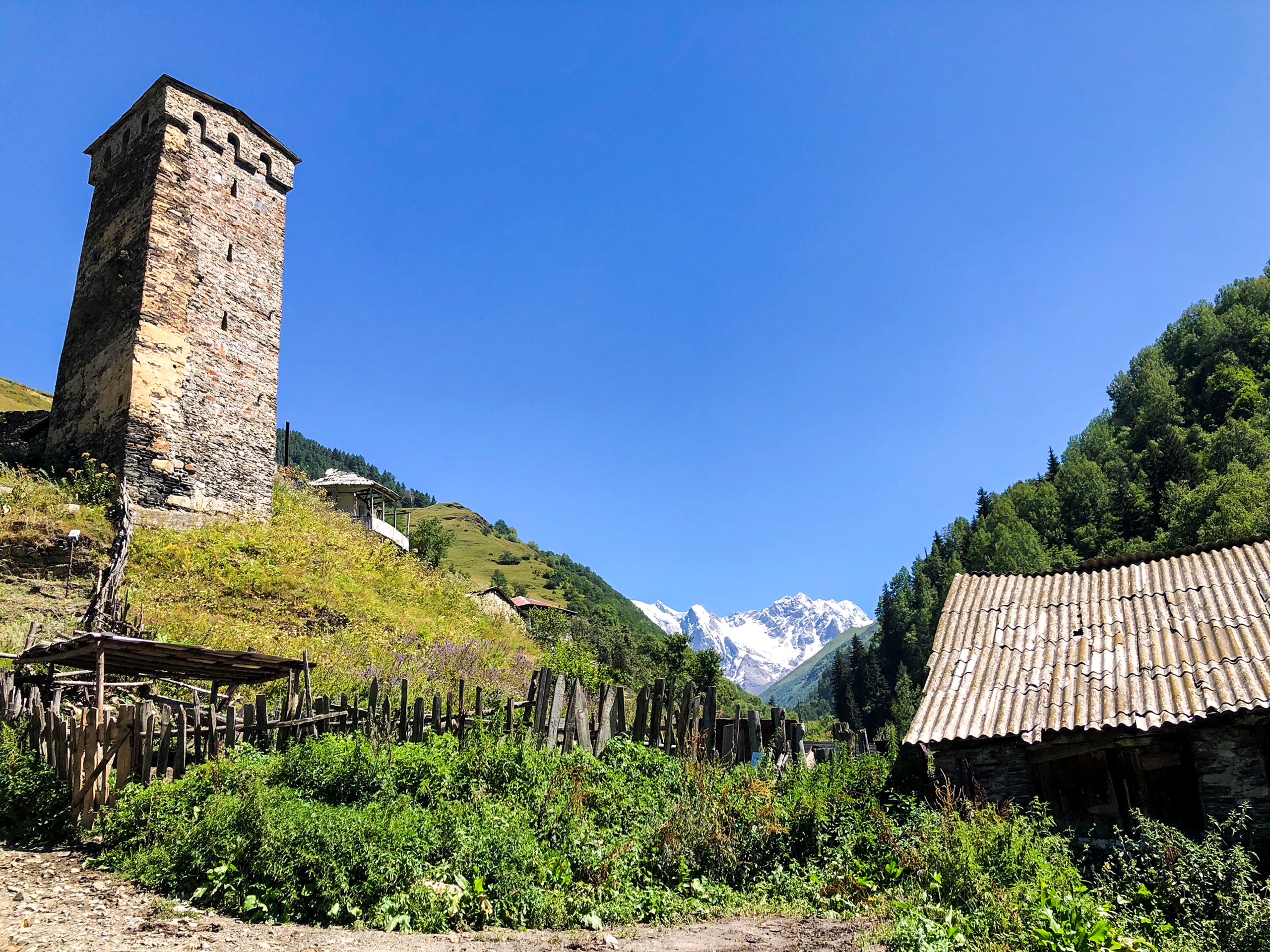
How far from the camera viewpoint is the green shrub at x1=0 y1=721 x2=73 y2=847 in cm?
880

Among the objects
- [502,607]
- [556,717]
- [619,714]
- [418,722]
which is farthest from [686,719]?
[502,607]

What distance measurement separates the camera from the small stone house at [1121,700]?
9.16 m

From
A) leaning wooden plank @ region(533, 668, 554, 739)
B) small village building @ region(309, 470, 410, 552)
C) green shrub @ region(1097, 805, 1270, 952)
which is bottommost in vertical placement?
green shrub @ region(1097, 805, 1270, 952)

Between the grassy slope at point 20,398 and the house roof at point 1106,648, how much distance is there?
78.0m

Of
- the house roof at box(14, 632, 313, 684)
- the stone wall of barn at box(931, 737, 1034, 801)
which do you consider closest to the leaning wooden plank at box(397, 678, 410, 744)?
the house roof at box(14, 632, 313, 684)

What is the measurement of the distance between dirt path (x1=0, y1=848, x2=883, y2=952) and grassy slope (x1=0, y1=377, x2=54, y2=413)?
74.7 meters

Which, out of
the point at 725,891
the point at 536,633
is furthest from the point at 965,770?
the point at 536,633

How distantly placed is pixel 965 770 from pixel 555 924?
236 inches

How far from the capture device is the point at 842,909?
7.90 m

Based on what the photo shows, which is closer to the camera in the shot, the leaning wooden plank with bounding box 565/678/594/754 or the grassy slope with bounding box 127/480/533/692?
the leaning wooden plank with bounding box 565/678/594/754

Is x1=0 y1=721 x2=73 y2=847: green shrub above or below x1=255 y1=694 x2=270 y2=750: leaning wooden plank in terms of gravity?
below

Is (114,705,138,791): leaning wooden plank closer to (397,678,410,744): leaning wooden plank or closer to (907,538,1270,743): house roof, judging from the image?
(397,678,410,744): leaning wooden plank

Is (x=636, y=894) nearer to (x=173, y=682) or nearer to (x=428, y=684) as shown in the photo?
(x=173, y=682)

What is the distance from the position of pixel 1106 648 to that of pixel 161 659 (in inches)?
545
